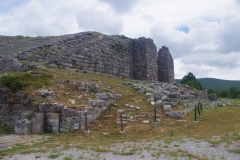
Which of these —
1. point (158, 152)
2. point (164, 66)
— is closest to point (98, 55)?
point (164, 66)

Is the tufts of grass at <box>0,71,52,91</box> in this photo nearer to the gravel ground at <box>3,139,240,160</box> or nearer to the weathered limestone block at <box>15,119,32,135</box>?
the weathered limestone block at <box>15,119,32,135</box>

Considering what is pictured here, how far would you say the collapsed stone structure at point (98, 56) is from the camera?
1869 centimetres

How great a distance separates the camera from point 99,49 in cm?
2214

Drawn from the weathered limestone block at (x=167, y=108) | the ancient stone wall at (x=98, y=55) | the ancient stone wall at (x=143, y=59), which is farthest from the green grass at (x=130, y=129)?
the ancient stone wall at (x=143, y=59)

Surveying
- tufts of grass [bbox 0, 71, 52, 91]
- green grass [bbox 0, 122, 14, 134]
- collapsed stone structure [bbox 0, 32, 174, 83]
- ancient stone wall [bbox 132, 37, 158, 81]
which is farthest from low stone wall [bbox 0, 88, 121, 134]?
ancient stone wall [bbox 132, 37, 158, 81]

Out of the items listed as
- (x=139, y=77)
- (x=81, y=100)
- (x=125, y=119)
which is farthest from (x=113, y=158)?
(x=139, y=77)

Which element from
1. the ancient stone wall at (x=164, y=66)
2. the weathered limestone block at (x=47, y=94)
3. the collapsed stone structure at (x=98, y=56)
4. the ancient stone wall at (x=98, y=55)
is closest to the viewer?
the weathered limestone block at (x=47, y=94)

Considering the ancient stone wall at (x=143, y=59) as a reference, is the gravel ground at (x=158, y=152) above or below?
below

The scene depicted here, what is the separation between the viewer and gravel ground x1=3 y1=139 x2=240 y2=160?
7160 millimetres

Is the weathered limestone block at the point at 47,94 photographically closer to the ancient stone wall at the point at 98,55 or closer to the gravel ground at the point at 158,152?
the gravel ground at the point at 158,152

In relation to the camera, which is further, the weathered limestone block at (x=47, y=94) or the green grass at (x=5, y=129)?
the weathered limestone block at (x=47, y=94)

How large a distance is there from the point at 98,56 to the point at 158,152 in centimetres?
1529

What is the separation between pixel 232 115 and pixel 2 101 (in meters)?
12.8

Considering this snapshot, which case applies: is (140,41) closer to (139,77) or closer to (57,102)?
(139,77)
